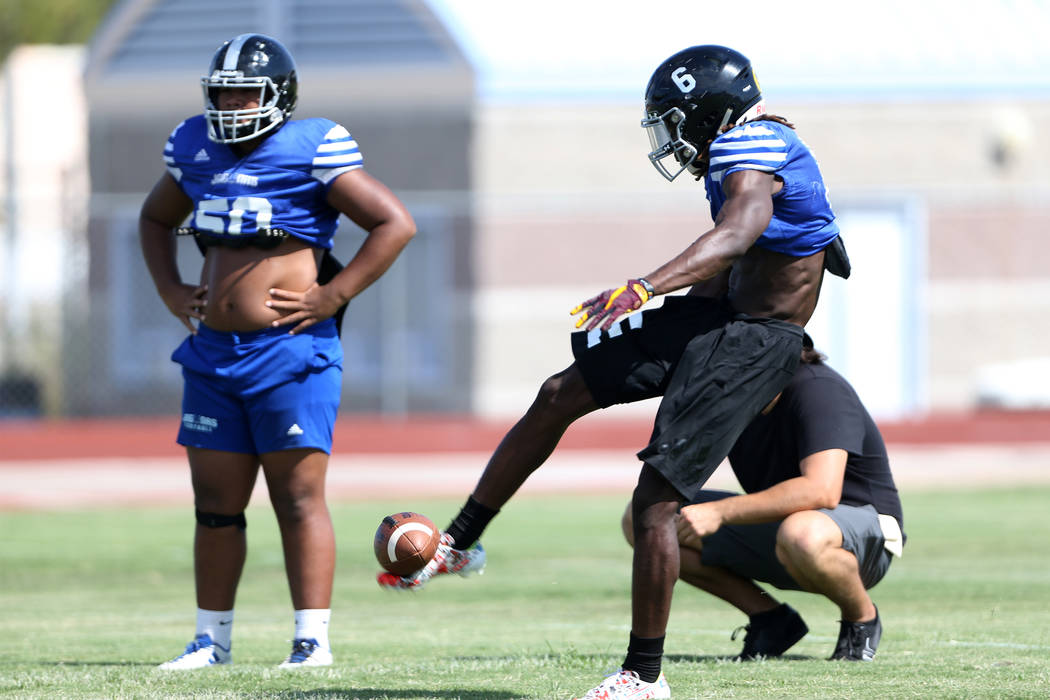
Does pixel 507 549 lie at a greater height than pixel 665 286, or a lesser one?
lesser

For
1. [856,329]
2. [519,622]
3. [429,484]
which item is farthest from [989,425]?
[519,622]

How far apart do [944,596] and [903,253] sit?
1181 cm

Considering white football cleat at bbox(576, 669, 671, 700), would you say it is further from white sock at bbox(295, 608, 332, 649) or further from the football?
white sock at bbox(295, 608, 332, 649)

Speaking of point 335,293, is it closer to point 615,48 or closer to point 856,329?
point 856,329

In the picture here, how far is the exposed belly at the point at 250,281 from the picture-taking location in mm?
5906

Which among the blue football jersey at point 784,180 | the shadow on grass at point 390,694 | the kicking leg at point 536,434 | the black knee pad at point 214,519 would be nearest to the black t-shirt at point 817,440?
the blue football jersey at point 784,180

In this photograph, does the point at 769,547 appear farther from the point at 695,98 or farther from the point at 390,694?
the point at 695,98

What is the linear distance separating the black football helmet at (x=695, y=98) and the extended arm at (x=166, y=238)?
1984 millimetres

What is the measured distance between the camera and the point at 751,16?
2422cm

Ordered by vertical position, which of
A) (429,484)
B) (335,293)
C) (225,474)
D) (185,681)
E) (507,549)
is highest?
(335,293)

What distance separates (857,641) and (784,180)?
181 centimetres

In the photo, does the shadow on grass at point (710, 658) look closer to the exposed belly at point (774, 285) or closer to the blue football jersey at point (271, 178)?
the exposed belly at point (774, 285)

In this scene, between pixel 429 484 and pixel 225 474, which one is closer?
pixel 225 474

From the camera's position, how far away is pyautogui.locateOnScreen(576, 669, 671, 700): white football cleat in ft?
15.6
